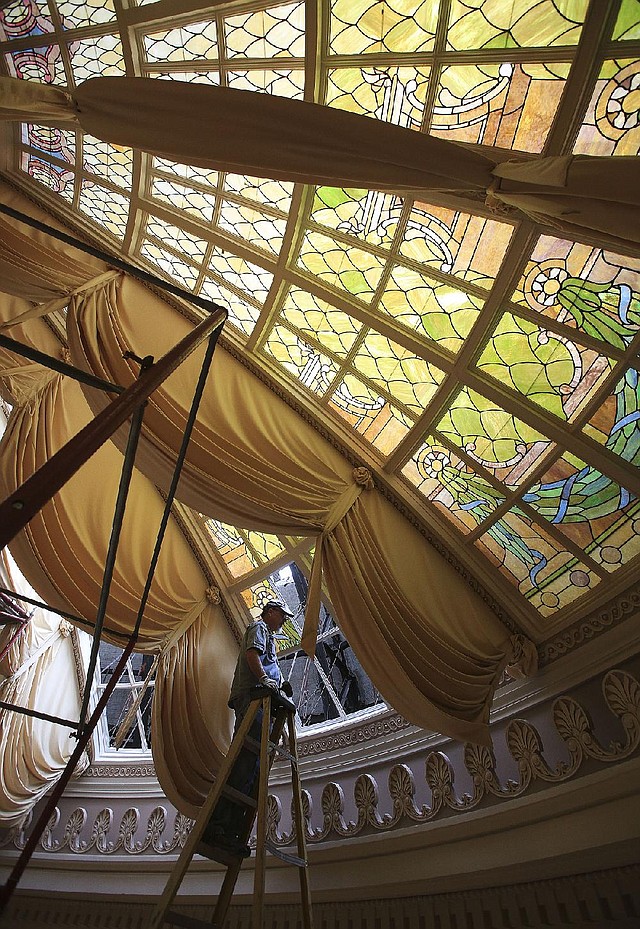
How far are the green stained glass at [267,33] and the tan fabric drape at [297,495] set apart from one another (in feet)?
8.40

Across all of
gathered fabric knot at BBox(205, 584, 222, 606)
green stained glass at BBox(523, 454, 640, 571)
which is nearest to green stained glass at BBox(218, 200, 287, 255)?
green stained glass at BBox(523, 454, 640, 571)

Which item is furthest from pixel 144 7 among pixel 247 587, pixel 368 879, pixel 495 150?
pixel 368 879

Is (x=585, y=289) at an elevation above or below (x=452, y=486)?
above

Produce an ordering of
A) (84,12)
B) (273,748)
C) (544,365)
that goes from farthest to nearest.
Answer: (84,12) < (544,365) < (273,748)

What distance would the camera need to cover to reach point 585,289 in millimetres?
3494

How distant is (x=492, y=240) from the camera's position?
149 inches

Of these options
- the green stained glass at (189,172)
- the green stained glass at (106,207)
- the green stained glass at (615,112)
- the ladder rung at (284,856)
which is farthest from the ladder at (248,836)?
the green stained glass at (106,207)

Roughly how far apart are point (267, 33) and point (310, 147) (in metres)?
2.35

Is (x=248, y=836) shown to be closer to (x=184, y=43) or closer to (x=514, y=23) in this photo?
(x=514, y=23)

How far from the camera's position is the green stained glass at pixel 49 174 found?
20.7 feet

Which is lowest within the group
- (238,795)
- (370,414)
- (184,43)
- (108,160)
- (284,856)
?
(284,856)

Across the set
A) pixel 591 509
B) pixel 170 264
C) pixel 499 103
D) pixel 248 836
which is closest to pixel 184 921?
pixel 248 836

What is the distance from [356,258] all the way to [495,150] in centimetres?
148

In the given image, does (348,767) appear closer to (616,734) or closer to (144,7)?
(616,734)
